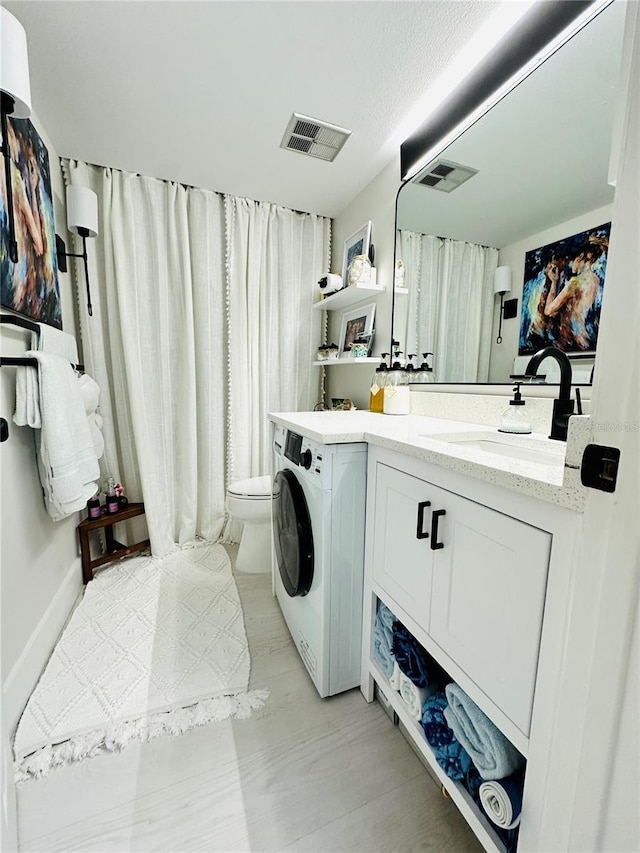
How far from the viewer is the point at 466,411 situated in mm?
1516

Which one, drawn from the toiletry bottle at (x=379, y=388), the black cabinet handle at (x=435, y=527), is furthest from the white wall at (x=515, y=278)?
the black cabinet handle at (x=435, y=527)

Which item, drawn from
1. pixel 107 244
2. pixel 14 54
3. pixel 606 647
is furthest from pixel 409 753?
pixel 107 244

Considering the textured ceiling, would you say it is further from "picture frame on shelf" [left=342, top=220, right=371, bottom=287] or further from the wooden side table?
the wooden side table

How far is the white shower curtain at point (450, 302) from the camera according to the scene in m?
1.41

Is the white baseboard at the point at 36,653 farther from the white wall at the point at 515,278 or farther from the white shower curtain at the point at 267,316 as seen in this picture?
the white wall at the point at 515,278

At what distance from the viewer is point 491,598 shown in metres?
0.71

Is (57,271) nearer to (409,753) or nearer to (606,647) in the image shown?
(606,647)

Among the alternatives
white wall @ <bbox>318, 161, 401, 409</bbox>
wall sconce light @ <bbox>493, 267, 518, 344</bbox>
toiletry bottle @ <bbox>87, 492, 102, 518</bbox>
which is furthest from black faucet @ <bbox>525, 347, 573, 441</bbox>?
toiletry bottle @ <bbox>87, 492, 102, 518</bbox>

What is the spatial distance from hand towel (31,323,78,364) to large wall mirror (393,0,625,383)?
67.2 inches

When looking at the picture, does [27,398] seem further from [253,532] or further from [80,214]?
[253,532]

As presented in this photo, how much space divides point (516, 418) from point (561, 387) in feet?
0.77

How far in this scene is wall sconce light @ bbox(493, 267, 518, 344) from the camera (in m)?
1.29

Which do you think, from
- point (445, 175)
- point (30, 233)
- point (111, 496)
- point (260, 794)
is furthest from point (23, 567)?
point (445, 175)

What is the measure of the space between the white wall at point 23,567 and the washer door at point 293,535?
0.90 m
